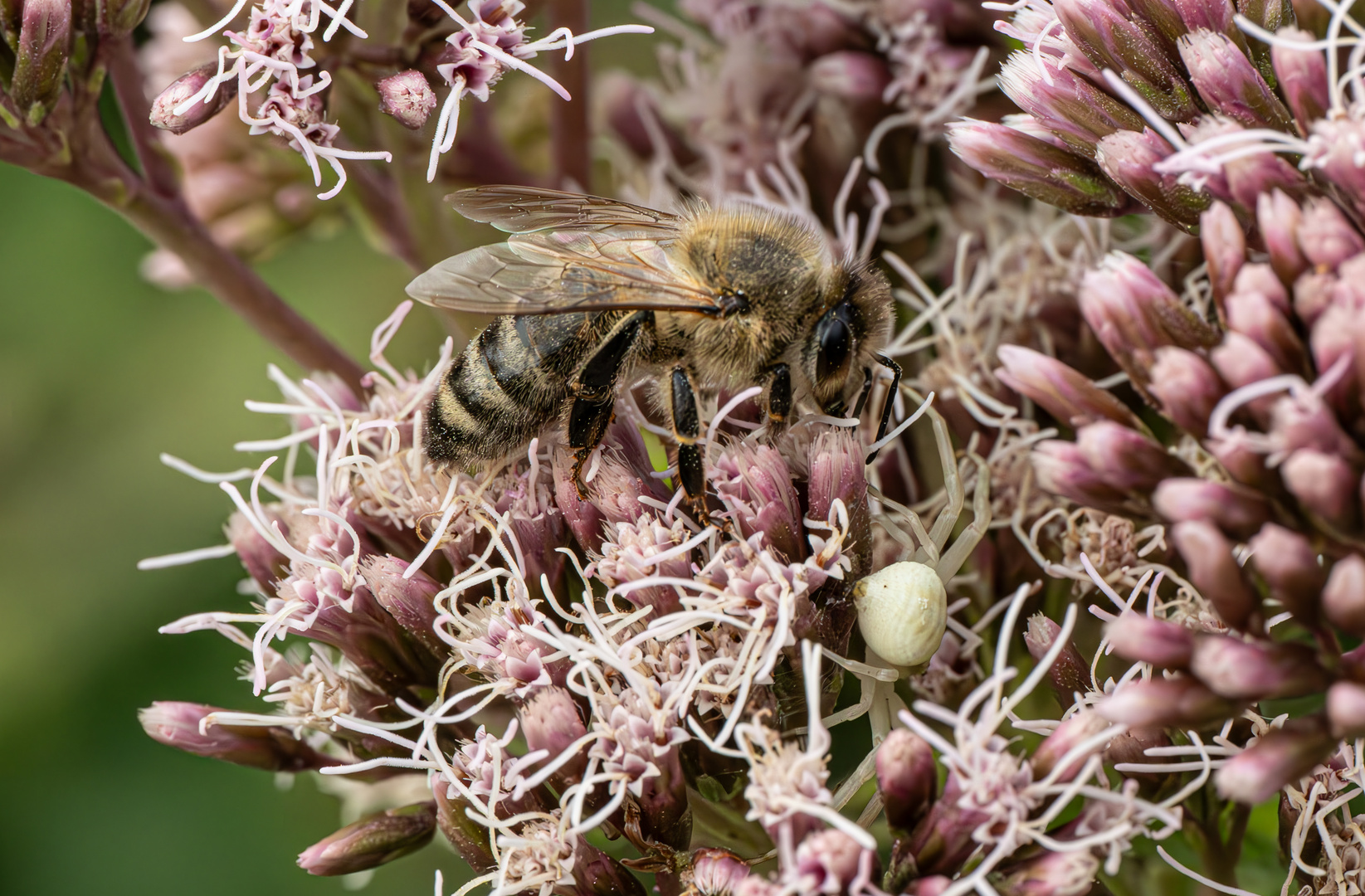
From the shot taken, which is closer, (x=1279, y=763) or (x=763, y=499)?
(x=1279, y=763)

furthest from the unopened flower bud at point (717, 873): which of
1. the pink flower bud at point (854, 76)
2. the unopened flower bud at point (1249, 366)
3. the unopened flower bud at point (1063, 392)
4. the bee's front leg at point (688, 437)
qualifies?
the pink flower bud at point (854, 76)

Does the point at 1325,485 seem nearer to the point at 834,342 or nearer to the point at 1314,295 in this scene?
the point at 1314,295

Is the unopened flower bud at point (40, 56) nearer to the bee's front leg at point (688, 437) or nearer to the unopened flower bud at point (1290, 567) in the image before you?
the bee's front leg at point (688, 437)

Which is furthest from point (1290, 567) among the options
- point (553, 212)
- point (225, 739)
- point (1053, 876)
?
point (225, 739)

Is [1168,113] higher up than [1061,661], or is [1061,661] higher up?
[1168,113]

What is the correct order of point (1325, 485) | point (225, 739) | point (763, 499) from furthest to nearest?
1. point (225, 739)
2. point (763, 499)
3. point (1325, 485)

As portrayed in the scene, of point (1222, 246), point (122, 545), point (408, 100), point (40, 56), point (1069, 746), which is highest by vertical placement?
point (40, 56)

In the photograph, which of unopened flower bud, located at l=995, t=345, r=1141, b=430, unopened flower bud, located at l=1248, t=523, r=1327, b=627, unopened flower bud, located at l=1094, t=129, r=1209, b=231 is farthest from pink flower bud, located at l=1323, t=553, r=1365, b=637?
unopened flower bud, located at l=1094, t=129, r=1209, b=231

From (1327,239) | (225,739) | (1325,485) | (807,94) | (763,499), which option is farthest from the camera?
(807,94)

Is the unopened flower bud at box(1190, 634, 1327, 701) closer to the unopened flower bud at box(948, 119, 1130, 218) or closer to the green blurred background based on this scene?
the unopened flower bud at box(948, 119, 1130, 218)
